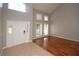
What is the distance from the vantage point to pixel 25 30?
1.45m

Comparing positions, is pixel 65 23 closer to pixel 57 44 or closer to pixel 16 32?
pixel 57 44

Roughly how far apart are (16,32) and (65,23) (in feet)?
2.85

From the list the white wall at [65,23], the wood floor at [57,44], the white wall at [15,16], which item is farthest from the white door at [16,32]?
the white wall at [65,23]

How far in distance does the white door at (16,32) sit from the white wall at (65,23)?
416mm

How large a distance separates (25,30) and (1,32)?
33 centimetres

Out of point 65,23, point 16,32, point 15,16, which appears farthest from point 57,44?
point 15,16

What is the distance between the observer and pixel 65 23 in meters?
1.74

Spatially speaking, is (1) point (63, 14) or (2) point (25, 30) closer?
(2) point (25, 30)

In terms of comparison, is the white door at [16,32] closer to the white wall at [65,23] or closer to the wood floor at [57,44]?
the wood floor at [57,44]

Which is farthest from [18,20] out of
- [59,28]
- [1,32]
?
[59,28]

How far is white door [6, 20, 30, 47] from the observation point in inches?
53.7

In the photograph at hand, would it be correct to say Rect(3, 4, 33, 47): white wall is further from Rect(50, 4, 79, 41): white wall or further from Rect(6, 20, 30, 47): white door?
Rect(50, 4, 79, 41): white wall

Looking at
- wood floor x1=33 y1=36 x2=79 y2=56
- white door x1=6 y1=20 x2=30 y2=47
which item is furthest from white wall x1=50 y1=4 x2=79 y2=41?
white door x1=6 y1=20 x2=30 y2=47

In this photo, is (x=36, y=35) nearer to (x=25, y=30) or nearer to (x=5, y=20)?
(x=25, y=30)
